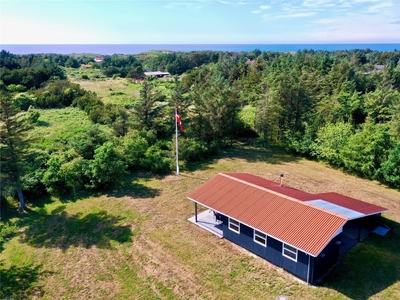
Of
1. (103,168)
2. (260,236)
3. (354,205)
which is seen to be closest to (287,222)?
(260,236)

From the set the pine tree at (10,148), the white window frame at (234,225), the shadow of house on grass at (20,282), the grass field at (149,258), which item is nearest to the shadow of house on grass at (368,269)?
the grass field at (149,258)

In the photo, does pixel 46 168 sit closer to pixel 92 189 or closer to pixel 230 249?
pixel 92 189

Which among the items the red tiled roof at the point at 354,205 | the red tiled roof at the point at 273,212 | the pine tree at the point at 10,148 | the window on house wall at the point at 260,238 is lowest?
the window on house wall at the point at 260,238

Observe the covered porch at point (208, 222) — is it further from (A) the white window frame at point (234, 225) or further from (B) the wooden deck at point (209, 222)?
(A) the white window frame at point (234, 225)

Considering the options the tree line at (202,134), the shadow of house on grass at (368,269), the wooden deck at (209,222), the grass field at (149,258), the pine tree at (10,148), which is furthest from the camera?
the tree line at (202,134)

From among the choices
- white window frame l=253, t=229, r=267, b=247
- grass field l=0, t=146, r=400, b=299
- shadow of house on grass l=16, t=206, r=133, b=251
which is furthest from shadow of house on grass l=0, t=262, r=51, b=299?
white window frame l=253, t=229, r=267, b=247

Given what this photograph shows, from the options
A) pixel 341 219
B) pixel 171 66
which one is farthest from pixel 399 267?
pixel 171 66

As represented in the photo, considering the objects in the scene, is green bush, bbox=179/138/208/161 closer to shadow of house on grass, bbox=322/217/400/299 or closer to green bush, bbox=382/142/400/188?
green bush, bbox=382/142/400/188
